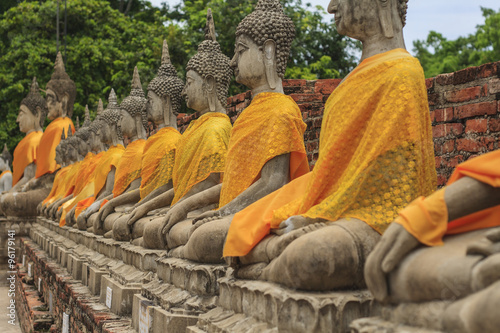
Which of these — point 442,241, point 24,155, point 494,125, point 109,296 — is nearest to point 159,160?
point 109,296

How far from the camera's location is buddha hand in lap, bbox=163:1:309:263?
3.90 metres

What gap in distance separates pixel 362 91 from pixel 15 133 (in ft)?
63.2

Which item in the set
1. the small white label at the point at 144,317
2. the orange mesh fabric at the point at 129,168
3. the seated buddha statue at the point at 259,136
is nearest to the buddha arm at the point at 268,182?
the seated buddha statue at the point at 259,136

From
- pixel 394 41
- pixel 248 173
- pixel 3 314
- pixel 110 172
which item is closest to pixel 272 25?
pixel 248 173

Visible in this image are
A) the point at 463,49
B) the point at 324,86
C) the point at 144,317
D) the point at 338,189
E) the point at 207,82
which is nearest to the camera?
the point at 338,189

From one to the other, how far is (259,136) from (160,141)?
254 cm

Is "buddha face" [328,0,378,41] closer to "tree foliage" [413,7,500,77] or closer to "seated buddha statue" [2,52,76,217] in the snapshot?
"seated buddha statue" [2,52,76,217]

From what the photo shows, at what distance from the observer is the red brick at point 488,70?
163 inches

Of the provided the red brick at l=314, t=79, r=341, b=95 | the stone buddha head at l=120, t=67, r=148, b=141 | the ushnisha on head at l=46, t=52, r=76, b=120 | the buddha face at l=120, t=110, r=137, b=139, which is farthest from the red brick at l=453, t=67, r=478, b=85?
the ushnisha on head at l=46, t=52, r=76, b=120

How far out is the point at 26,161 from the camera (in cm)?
1414

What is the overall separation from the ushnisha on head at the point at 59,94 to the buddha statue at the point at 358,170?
11.8 metres

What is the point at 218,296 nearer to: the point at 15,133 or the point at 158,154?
the point at 158,154

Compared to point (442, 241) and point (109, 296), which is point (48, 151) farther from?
point (442, 241)

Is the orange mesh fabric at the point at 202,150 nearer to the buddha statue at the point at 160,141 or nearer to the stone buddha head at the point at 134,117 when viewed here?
the buddha statue at the point at 160,141
